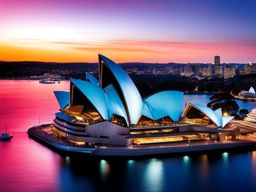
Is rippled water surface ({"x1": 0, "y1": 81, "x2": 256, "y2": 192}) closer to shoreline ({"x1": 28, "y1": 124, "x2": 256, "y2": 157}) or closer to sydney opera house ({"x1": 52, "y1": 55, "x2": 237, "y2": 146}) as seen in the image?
shoreline ({"x1": 28, "y1": 124, "x2": 256, "y2": 157})

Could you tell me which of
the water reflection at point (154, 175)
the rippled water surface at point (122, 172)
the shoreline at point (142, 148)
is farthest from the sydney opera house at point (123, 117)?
the water reflection at point (154, 175)

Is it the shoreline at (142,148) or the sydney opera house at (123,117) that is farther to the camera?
the sydney opera house at (123,117)

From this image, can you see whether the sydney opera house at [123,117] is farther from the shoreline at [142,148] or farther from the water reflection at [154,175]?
the water reflection at [154,175]

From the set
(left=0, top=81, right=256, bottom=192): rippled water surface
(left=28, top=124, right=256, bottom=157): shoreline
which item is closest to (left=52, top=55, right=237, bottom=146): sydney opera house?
(left=28, top=124, right=256, bottom=157): shoreline

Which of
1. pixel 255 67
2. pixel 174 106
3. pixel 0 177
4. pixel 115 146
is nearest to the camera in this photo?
pixel 0 177

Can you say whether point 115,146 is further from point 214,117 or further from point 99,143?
point 214,117

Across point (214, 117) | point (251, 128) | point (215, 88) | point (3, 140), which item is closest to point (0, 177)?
point (3, 140)

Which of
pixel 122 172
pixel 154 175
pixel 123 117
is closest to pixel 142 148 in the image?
pixel 123 117
